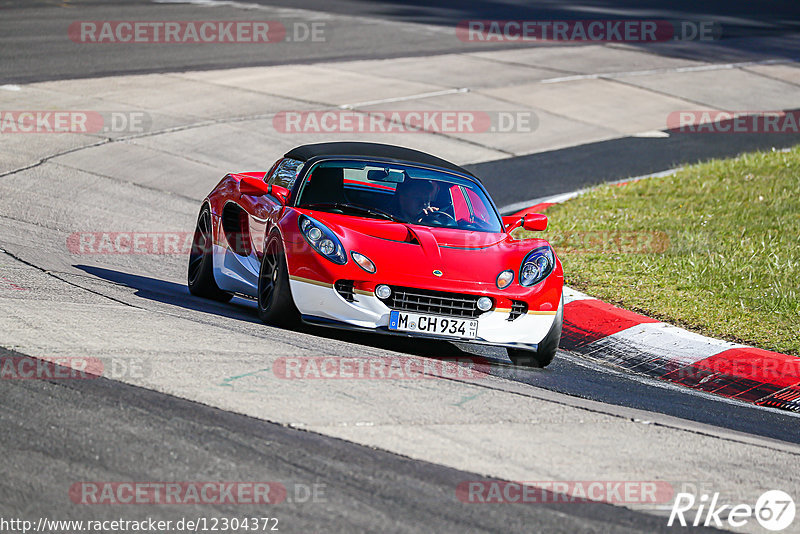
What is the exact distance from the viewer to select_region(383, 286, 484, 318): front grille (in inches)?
272

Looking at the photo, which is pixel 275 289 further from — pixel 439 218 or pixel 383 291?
pixel 439 218

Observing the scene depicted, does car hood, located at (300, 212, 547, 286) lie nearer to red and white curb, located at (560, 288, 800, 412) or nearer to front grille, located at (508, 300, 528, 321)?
front grille, located at (508, 300, 528, 321)

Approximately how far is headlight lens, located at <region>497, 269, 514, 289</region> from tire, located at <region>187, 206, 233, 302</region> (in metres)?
2.51

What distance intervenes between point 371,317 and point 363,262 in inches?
14.6

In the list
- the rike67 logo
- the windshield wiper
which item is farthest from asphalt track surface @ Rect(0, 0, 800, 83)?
the rike67 logo

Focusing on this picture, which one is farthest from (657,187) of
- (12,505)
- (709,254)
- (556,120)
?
(12,505)

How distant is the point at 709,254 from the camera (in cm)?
1035

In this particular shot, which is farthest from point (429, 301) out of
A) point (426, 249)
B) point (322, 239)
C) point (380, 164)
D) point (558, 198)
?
point (558, 198)

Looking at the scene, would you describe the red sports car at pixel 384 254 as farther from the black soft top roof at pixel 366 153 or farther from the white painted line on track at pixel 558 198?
the white painted line on track at pixel 558 198

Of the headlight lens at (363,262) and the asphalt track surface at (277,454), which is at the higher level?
the headlight lens at (363,262)

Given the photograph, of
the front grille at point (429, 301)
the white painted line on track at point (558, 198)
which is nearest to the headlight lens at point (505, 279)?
the front grille at point (429, 301)

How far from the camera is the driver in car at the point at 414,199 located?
25.7 ft

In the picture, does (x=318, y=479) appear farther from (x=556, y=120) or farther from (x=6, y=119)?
(x=556, y=120)

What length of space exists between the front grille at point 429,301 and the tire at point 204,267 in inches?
86.7
